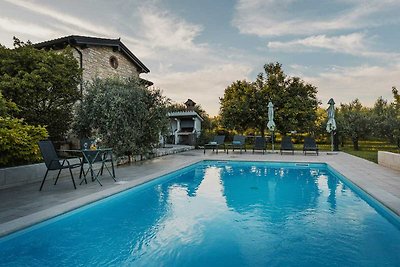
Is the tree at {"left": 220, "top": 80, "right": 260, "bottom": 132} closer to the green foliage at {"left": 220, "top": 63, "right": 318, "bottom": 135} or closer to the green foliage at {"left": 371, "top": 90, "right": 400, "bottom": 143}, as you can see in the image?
the green foliage at {"left": 220, "top": 63, "right": 318, "bottom": 135}

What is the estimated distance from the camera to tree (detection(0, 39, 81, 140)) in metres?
8.18

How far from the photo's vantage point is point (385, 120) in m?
15.6

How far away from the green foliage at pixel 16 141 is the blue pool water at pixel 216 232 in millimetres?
2530

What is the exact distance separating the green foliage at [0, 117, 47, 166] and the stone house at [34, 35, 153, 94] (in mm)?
4614

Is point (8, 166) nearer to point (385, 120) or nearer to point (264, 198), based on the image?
point (264, 198)

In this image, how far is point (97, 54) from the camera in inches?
508

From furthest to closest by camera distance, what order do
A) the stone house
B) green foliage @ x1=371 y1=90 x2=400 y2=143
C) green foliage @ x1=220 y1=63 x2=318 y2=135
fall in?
green foliage @ x1=220 y1=63 x2=318 y2=135 < green foliage @ x1=371 y1=90 x2=400 y2=143 < the stone house

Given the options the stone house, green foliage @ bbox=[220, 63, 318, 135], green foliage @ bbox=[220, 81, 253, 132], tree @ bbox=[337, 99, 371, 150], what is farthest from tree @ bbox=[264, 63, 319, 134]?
the stone house

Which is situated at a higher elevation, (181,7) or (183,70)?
(181,7)

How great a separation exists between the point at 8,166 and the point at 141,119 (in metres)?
4.65

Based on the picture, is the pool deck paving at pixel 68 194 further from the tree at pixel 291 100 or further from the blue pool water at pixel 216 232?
the tree at pixel 291 100

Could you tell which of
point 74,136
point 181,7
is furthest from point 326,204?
point 181,7

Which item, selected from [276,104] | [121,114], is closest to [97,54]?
[121,114]

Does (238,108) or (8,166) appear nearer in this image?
(8,166)
